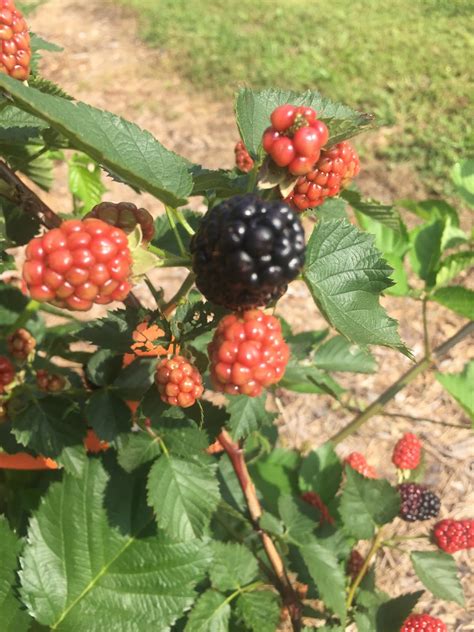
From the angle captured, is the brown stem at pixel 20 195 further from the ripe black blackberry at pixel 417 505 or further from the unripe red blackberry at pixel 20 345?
the ripe black blackberry at pixel 417 505

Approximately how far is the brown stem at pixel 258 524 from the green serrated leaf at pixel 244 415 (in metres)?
0.08

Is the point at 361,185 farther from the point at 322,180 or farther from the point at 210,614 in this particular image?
the point at 322,180

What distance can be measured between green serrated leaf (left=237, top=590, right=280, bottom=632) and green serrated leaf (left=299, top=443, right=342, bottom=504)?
402mm

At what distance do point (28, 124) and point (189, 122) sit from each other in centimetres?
319

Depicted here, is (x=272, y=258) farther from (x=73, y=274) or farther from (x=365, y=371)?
(x=365, y=371)

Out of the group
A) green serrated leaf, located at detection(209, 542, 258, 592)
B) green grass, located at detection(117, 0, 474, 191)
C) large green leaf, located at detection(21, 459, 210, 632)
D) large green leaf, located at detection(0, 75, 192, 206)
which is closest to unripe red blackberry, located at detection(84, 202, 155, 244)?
large green leaf, located at detection(0, 75, 192, 206)

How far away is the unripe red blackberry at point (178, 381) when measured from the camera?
863 millimetres

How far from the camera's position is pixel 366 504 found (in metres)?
1.44

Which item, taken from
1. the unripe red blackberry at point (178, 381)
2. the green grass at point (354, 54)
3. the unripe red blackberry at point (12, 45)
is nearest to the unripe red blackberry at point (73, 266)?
the unripe red blackberry at point (178, 381)

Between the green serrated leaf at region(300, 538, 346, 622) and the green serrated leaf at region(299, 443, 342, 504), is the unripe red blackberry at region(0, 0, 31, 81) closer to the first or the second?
the green serrated leaf at region(300, 538, 346, 622)

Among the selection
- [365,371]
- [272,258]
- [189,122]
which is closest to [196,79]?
[189,122]

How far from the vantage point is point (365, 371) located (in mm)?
1604

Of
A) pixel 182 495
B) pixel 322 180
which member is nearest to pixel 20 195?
pixel 322 180

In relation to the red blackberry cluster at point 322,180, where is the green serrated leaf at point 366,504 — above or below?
below
